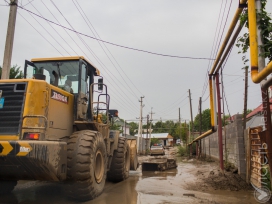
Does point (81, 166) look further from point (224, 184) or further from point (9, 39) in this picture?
point (9, 39)

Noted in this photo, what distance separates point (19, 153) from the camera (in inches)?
180

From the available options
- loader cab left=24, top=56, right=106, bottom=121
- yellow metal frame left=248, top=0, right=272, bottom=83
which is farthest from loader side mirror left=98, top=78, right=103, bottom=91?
yellow metal frame left=248, top=0, right=272, bottom=83

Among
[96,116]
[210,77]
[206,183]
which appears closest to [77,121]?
[96,116]

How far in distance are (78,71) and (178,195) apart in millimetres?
4105

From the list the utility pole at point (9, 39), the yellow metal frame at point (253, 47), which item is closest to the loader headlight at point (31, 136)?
the yellow metal frame at point (253, 47)

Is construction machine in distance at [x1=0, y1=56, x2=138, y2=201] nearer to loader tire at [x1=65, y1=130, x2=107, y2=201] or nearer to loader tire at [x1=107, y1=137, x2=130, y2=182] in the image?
loader tire at [x1=65, y1=130, x2=107, y2=201]

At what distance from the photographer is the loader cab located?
6.81 m

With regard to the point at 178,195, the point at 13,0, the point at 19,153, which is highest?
the point at 13,0

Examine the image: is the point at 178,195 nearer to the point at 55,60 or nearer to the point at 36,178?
the point at 36,178

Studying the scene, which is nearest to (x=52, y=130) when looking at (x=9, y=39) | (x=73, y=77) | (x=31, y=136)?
(x=31, y=136)

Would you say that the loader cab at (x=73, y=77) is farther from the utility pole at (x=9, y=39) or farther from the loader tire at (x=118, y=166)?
the utility pole at (x=9, y=39)

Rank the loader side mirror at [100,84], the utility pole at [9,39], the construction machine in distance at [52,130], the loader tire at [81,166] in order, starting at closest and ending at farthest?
the construction machine in distance at [52,130], the loader tire at [81,166], the loader side mirror at [100,84], the utility pole at [9,39]

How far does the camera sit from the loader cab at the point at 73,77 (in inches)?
268

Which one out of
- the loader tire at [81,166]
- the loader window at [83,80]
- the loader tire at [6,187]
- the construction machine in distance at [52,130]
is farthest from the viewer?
the loader window at [83,80]
